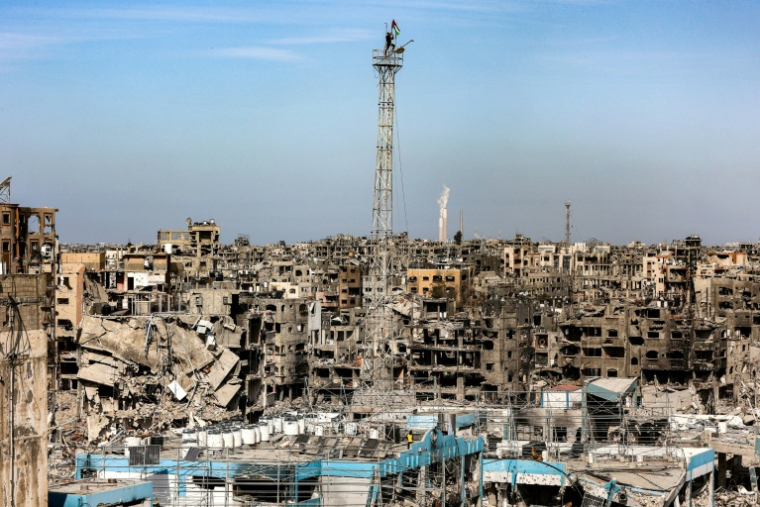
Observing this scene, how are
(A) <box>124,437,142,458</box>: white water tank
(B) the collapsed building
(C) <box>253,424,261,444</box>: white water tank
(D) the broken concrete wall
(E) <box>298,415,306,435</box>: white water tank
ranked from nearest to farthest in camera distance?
(D) the broken concrete wall → (A) <box>124,437,142,458</box>: white water tank → (C) <box>253,424,261,444</box>: white water tank → (B) the collapsed building → (E) <box>298,415,306,435</box>: white water tank

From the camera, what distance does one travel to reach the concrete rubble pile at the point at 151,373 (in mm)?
34156

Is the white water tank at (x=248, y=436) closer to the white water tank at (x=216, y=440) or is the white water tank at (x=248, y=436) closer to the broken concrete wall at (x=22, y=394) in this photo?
the white water tank at (x=216, y=440)

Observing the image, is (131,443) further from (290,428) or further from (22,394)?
(22,394)

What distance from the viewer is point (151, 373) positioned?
1369 inches

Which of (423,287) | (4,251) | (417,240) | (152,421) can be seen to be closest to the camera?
(152,421)

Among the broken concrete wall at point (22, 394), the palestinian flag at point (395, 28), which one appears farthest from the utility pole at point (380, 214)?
the broken concrete wall at point (22, 394)

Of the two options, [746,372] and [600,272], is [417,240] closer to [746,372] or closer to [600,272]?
[600,272]

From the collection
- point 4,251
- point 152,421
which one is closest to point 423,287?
point 4,251

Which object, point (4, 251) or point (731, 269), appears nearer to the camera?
point (4, 251)

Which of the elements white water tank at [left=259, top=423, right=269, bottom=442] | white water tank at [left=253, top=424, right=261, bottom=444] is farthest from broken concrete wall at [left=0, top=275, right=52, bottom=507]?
white water tank at [left=259, top=423, right=269, bottom=442]

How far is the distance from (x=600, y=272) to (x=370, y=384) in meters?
46.7

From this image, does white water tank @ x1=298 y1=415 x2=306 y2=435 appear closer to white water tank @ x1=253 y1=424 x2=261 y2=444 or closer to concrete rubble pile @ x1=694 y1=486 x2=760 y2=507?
white water tank @ x1=253 y1=424 x2=261 y2=444

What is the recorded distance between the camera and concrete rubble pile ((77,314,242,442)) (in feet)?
112

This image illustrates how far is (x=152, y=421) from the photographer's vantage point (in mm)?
33156
